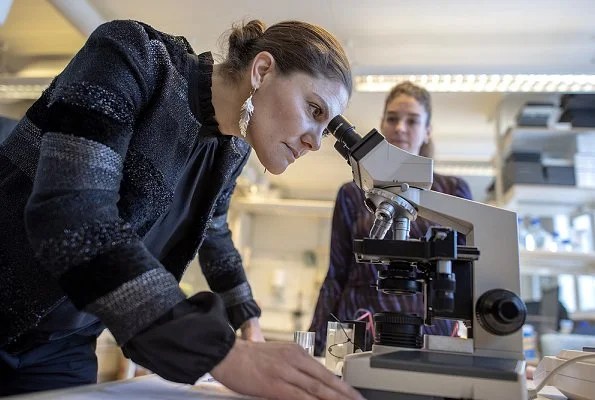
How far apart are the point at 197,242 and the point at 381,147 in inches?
18.6

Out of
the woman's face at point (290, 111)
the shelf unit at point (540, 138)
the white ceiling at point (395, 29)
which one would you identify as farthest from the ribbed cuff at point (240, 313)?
the shelf unit at point (540, 138)

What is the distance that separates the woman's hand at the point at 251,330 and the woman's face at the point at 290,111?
1.44ft

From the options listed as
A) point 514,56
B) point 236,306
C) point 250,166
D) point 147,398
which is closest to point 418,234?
point 236,306

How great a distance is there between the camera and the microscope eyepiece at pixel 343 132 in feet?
2.78

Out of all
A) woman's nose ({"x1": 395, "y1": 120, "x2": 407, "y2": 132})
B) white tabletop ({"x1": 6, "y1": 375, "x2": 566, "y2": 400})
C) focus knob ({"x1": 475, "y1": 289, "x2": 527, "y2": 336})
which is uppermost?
woman's nose ({"x1": 395, "y1": 120, "x2": 407, "y2": 132})

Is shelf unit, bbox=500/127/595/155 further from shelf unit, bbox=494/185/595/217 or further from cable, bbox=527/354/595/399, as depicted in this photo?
cable, bbox=527/354/595/399

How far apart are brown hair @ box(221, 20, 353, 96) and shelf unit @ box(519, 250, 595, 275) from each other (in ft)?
6.77

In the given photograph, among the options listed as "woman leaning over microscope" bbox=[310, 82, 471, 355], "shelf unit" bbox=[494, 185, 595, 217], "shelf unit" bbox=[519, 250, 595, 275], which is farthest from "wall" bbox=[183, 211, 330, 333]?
"woman leaning over microscope" bbox=[310, 82, 471, 355]

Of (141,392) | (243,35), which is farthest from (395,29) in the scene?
(141,392)

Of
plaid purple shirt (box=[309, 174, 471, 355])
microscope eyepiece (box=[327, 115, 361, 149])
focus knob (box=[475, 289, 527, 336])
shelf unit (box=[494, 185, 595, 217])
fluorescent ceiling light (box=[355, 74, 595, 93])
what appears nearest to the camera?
focus knob (box=[475, 289, 527, 336])

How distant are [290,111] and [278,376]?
53 cm

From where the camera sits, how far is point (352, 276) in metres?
1.56

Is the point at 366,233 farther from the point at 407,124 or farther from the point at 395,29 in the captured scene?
the point at 395,29

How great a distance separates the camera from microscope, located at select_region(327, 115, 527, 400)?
592 millimetres
